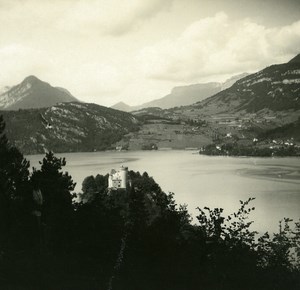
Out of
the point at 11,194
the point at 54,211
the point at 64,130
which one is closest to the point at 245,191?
the point at 11,194

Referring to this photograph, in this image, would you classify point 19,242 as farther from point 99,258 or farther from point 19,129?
point 19,129

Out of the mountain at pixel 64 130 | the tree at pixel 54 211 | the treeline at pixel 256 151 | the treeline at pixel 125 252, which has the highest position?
the mountain at pixel 64 130

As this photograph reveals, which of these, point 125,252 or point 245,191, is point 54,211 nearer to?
point 125,252

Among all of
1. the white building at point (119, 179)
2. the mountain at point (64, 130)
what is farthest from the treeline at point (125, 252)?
the mountain at point (64, 130)

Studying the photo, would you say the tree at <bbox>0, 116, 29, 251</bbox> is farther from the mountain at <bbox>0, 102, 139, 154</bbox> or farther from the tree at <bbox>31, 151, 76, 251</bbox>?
the mountain at <bbox>0, 102, 139, 154</bbox>

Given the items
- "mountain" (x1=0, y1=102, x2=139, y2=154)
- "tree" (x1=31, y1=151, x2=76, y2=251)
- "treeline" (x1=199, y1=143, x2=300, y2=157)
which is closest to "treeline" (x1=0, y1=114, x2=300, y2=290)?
"tree" (x1=31, y1=151, x2=76, y2=251)

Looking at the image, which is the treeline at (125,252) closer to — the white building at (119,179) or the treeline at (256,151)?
the white building at (119,179)
